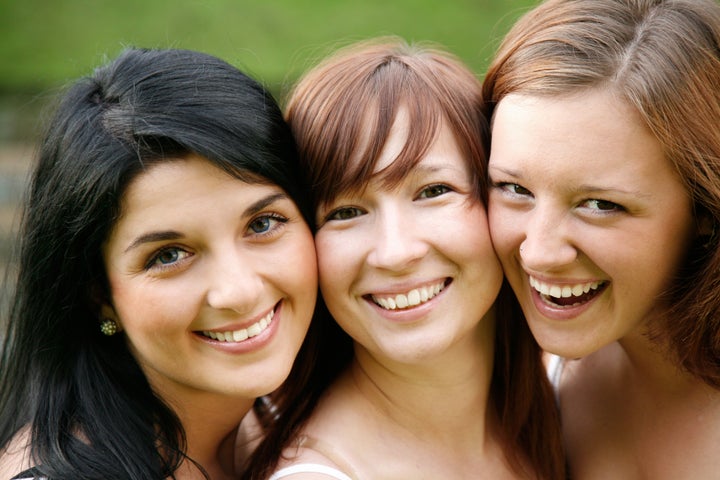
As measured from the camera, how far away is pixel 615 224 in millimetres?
2471

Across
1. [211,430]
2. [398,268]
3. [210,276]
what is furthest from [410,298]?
[211,430]

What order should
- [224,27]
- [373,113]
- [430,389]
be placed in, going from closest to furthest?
[373,113]
[430,389]
[224,27]

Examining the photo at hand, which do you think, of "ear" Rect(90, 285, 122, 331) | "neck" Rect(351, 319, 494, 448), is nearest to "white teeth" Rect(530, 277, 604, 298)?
"neck" Rect(351, 319, 494, 448)

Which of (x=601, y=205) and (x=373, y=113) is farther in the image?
(x=373, y=113)

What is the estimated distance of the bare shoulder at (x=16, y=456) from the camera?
2.59 m

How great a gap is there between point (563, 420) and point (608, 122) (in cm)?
135

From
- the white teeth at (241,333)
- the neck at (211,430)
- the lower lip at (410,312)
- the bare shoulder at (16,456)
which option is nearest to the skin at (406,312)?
the lower lip at (410,312)

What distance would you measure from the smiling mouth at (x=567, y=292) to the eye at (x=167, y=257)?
1.08 metres

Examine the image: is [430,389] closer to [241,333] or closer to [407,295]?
[407,295]

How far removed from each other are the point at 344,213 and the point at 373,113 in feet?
1.06

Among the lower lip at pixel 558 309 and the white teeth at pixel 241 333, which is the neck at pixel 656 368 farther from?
the white teeth at pixel 241 333

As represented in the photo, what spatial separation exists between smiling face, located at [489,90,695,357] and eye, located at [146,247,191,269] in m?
0.96

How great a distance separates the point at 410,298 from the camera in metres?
2.67

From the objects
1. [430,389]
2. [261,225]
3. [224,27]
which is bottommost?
[224,27]
